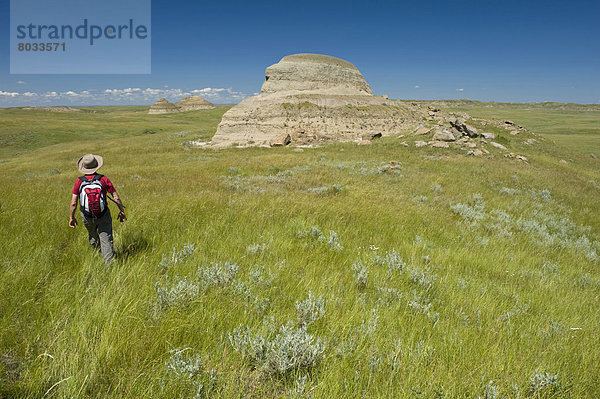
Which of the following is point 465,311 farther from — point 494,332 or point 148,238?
point 148,238

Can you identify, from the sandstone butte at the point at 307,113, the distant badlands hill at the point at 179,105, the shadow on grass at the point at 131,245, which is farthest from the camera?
the distant badlands hill at the point at 179,105

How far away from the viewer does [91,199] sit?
11.3ft

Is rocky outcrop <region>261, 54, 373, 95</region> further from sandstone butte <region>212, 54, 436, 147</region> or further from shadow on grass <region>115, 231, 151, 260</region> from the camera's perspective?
shadow on grass <region>115, 231, 151, 260</region>

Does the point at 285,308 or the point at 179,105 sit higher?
the point at 179,105

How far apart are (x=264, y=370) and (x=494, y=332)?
231 cm

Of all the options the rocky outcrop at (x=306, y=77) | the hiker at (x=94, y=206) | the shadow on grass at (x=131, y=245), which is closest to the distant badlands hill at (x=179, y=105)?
the rocky outcrop at (x=306, y=77)

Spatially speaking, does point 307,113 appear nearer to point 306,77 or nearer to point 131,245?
point 306,77

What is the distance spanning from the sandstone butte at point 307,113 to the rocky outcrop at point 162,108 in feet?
452

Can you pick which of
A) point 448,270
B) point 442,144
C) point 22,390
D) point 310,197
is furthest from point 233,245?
point 442,144

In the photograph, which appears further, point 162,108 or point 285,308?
point 162,108

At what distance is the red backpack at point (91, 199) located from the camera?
3455mm

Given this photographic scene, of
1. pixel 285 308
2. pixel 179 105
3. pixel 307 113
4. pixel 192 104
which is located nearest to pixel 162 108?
pixel 179 105

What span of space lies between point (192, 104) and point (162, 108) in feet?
70.7

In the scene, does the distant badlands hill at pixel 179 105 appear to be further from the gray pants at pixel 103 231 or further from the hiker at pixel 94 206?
the gray pants at pixel 103 231
